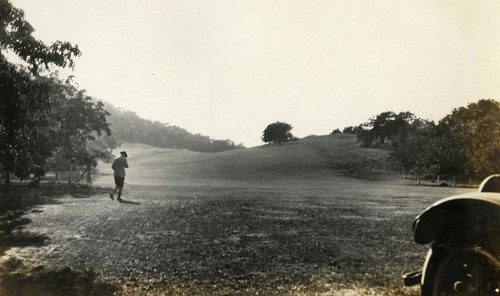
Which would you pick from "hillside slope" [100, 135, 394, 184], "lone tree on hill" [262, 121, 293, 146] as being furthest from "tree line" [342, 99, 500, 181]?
"lone tree on hill" [262, 121, 293, 146]

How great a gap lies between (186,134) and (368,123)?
43891 mm

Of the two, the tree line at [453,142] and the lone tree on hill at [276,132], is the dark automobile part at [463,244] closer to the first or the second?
the tree line at [453,142]

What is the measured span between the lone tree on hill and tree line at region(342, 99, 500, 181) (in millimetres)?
16082

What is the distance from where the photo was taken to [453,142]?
40062 millimetres

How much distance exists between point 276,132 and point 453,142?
32.0 meters

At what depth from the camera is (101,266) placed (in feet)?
23.1

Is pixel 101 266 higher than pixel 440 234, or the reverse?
pixel 440 234

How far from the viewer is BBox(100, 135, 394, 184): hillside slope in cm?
5041

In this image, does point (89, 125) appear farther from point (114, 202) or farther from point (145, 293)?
point (145, 293)

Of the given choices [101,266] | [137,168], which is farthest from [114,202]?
[137,168]

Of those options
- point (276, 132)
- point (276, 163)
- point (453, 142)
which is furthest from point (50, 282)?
point (276, 132)

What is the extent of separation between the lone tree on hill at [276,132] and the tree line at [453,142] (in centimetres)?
1608

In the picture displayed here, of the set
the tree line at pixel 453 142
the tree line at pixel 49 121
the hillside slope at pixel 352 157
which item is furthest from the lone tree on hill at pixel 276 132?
the tree line at pixel 49 121

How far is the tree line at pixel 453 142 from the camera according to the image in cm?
3391
